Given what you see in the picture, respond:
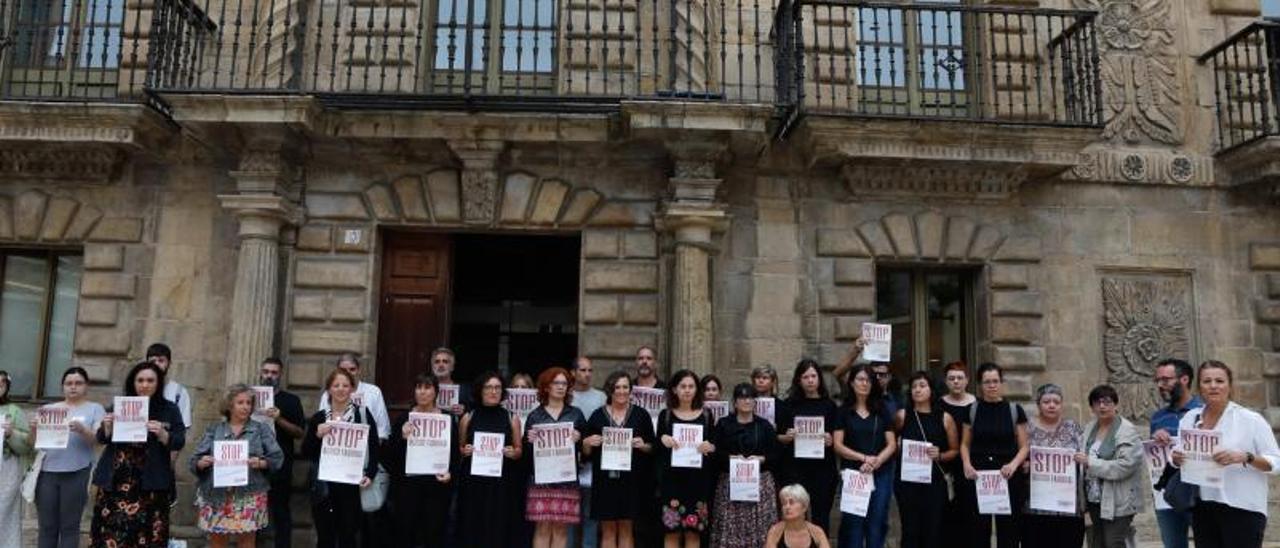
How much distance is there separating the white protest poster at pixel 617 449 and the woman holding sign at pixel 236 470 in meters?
2.44

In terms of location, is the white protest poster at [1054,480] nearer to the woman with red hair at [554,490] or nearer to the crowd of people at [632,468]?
the crowd of people at [632,468]

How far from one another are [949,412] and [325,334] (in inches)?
228

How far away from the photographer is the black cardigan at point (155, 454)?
707cm

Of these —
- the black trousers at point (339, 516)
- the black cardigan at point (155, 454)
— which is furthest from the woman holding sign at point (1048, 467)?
the black cardigan at point (155, 454)

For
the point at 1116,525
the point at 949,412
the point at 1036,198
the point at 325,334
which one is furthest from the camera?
the point at 1036,198

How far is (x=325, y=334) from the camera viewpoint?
9.52 m

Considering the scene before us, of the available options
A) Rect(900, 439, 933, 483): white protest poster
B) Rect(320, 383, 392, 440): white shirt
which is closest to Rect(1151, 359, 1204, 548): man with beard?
Rect(900, 439, 933, 483): white protest poster

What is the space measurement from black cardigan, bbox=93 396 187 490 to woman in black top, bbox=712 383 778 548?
3977 mm

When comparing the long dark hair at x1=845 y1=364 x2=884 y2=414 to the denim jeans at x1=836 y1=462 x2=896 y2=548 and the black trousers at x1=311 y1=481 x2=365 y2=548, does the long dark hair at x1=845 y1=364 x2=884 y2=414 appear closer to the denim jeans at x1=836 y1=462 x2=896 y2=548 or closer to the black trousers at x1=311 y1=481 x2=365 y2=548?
the denim jeans at x1=836 y1=462 x2=896 y2=548

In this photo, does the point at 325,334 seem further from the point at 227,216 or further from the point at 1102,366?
the point at 1102,366

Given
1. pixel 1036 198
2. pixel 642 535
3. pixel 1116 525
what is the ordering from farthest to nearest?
pixel 1036 198 → pixel 642 535 → pixel 1116 525

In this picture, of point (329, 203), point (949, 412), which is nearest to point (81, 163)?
point (329, 203)

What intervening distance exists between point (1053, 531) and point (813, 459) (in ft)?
5.69

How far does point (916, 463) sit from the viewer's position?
23.6ft
